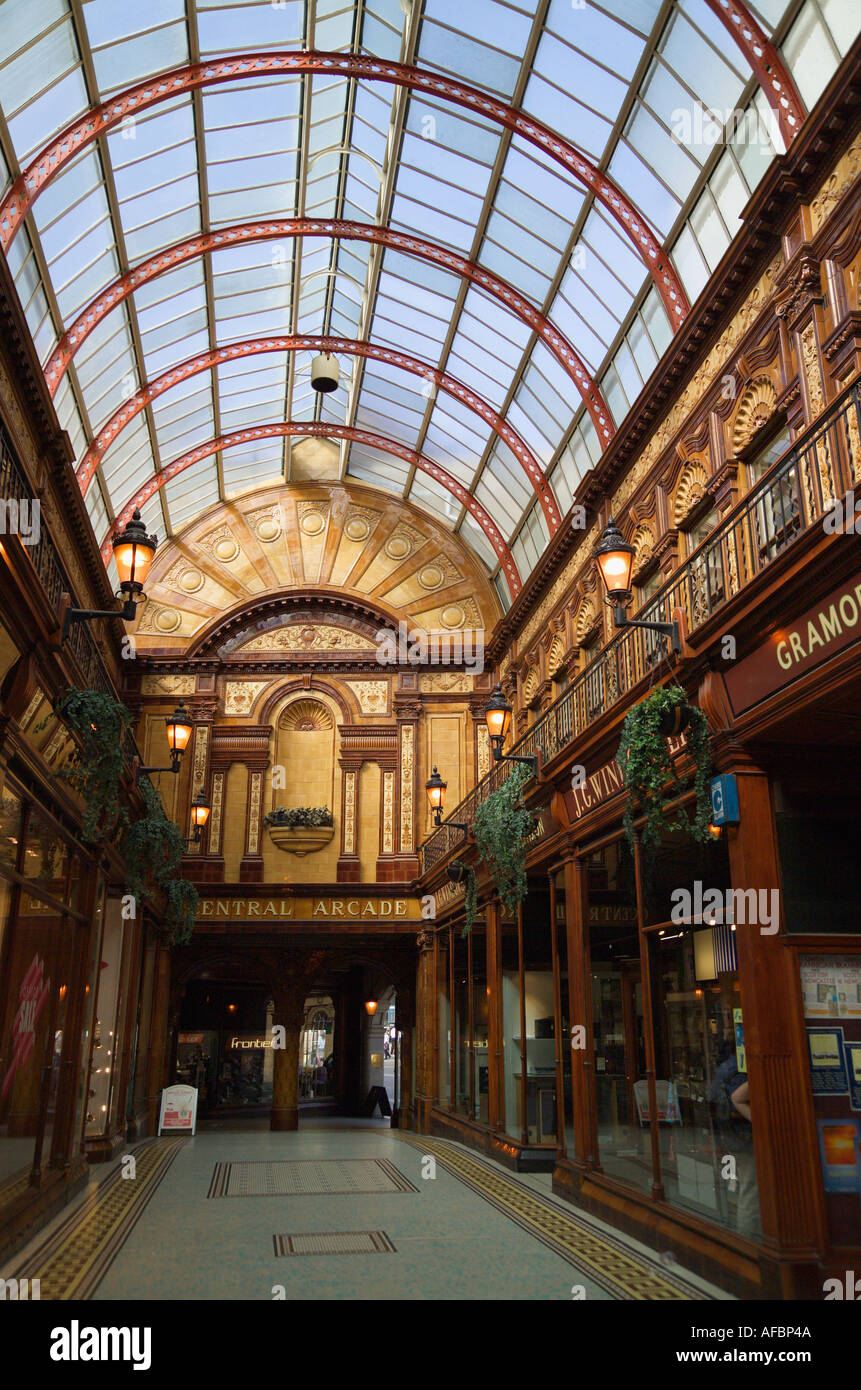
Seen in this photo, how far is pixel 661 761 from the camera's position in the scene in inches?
308

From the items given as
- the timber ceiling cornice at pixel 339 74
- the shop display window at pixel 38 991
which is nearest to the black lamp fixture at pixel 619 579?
the shop display window at pixel 38 991

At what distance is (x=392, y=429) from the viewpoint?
23578mm

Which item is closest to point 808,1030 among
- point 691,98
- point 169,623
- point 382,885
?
point 691,98

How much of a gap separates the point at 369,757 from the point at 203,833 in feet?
13.5

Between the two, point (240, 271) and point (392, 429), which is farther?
point (392, 429)

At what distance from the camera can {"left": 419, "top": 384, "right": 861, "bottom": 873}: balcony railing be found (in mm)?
6449

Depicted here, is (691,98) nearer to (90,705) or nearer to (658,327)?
(658,327)

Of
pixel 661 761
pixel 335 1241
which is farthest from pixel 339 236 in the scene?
pixel 335 1241

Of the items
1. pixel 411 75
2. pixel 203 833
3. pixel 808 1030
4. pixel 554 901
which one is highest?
pixel 411 75

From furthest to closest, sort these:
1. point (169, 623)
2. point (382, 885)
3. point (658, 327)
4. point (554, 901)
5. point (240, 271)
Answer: point (169, 623)
point (382, 885)
point (240, 271)
point (658, 327)
point (554, 901)

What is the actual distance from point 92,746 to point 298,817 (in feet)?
44.0

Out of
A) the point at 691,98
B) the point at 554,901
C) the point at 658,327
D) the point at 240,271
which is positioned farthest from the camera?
the point at 240,271

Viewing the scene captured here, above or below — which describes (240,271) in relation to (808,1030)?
above

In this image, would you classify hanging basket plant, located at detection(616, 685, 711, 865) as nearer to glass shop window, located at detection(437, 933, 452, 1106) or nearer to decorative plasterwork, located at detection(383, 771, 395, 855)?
glass shop window, located at detection(437, 933, 452, 1106)
